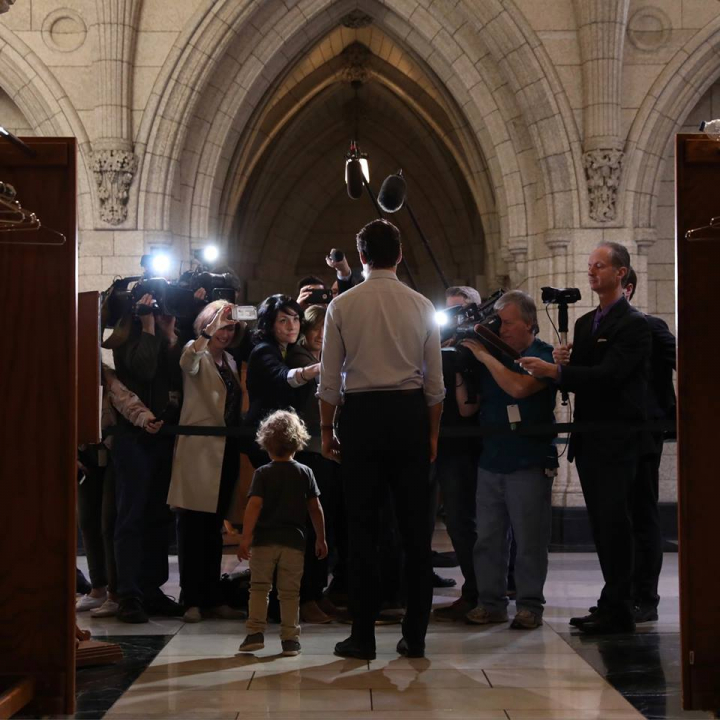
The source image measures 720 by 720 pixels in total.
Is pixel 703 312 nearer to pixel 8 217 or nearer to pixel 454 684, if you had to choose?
pixel 454 684

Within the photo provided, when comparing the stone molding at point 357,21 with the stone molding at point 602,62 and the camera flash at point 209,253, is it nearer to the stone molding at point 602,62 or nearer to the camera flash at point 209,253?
the stone molding at point 602,62

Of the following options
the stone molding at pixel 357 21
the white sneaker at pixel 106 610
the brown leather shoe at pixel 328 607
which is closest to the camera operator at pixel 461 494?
the brown leather shoe at pixel 328 607

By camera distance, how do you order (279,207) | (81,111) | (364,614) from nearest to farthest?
(364,614) < (81,111) < (279,207)

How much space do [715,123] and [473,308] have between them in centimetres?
193

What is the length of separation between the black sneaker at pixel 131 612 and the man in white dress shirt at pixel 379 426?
1090 mm

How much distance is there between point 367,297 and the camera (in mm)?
4160

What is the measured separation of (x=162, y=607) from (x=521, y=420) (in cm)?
174

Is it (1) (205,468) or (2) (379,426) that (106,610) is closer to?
(1) (205,468)

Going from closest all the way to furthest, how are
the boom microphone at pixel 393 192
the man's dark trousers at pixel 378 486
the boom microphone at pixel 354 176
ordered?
the man's dark trousers at pixel 378 486 → the boom microphone at pixel 393 192 → the boom microphone at pixel 354 176

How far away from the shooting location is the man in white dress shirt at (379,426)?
4.09 metres

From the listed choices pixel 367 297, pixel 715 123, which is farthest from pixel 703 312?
pixel 367 297

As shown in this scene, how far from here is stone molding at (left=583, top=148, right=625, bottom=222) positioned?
9.08 m

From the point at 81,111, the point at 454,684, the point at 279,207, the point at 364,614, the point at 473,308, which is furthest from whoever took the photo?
the point at 279,207

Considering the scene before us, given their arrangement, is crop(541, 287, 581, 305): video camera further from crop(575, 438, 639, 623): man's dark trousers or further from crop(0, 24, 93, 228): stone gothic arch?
crop(0, 24, 93, 228): stone gothic arch
